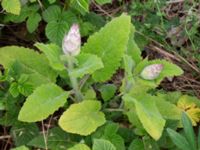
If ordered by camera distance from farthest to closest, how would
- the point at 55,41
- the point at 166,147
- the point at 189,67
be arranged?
the point at 189,67
the point at 55,41
the point at 166,147

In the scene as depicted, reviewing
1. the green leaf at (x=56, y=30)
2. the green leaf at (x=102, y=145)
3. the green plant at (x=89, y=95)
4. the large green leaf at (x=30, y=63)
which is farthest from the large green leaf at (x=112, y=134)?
the green leaf at (x=56, y=30)

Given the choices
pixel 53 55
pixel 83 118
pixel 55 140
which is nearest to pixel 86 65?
pixel 53 55

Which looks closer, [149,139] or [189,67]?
[149,139]

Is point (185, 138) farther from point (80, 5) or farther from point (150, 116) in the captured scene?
point (80, 5)

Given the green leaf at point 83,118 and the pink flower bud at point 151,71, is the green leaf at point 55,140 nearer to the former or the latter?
the green leaf at point 83,118

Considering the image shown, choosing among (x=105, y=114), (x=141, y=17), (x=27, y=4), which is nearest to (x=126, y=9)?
(x=141, y=17)

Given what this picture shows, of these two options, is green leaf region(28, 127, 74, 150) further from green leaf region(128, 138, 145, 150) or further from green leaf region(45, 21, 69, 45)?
green leaf region(45, 21, 69, 45)

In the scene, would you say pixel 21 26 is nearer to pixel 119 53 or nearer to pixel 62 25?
pixel 62 25
